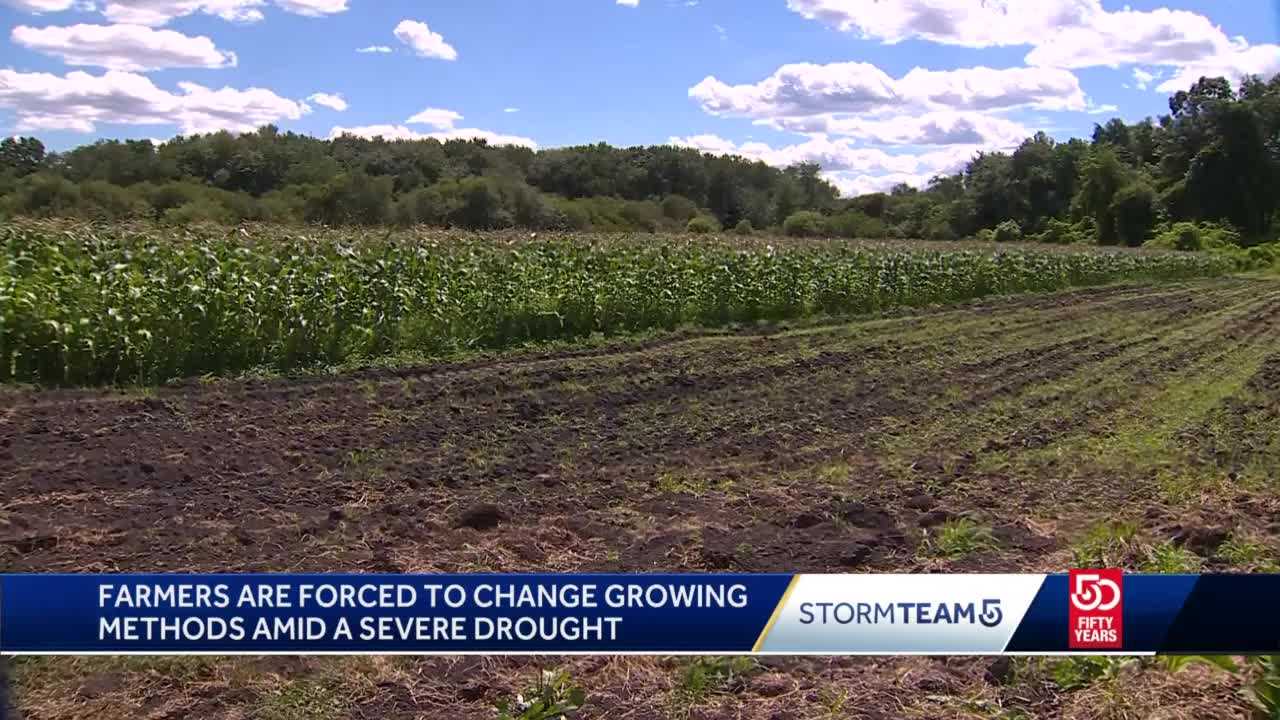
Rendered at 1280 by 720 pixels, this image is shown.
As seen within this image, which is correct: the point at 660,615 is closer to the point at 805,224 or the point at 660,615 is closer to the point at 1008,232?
the point at 805,224

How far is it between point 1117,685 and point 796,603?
1.12m

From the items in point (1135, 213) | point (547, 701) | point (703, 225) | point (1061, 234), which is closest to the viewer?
point (547, 701)

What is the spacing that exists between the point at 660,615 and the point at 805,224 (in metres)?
24.6

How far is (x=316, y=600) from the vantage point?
3.07m

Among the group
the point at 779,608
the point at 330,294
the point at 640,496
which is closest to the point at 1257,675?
the point at 779,608

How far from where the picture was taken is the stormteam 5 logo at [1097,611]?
10.1 feet

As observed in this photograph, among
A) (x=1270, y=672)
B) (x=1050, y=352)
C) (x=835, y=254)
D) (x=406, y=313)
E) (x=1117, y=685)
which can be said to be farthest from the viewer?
(x=835, y=254)

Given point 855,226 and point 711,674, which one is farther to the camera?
point 855,226

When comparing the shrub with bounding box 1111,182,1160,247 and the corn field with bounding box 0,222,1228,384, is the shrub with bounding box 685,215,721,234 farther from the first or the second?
the shrub with bounding box 1111,182,1160,247

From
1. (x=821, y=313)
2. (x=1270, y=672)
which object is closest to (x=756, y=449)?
(x=1270, y=672)

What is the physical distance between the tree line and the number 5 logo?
1054 centimetres

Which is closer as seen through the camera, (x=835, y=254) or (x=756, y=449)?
(x=756, y=449)

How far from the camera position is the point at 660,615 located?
9.95 feet

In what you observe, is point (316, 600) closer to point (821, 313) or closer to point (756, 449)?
point (756, 449)
